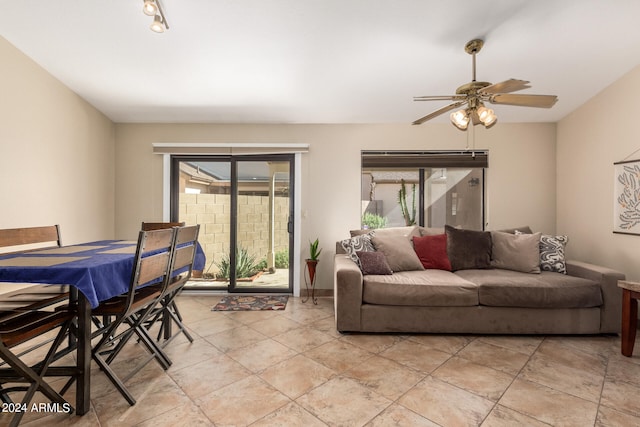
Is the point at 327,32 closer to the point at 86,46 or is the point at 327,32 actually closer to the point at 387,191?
the point at 86,46

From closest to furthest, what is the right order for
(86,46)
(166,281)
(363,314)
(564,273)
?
1. (166,281)
2. (86,46)
3. (363,314)
4. (564,273)

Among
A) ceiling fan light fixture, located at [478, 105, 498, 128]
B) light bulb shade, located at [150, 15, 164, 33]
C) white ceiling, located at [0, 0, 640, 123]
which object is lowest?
ceiling fan light fixture, located at [478, 105, 498, 128]

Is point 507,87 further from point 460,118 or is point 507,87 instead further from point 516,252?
point 516,252

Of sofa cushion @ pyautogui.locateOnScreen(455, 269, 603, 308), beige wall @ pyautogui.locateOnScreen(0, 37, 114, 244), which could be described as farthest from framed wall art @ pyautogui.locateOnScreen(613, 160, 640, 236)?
beige wall @ pyautogui.locateOnScreen(0, 37, 114, 244)

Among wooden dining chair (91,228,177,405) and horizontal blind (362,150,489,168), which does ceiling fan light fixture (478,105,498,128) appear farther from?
wooden dining chair (91,228,177,405)

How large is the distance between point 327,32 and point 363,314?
7.35 ft

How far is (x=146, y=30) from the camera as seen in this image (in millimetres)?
2115

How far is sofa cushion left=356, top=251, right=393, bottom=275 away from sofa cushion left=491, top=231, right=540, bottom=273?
1.20 metres

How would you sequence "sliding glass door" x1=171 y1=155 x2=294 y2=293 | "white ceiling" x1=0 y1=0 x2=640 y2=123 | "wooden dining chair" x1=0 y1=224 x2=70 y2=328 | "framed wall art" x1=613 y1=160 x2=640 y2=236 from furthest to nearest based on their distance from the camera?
"sliding glass door" x1=171 y1=155 x2=294 y2=293
"framed wall art" x1=613 y1=160 x2=640 y2=236
"white ceiling" x1=0 y1=0 x2=640 y2=123
"wooden dining chair" x1=0 y1=224 x2=70 y2=328

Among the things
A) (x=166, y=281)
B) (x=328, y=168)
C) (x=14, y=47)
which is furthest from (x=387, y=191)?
(x=14, y=47)

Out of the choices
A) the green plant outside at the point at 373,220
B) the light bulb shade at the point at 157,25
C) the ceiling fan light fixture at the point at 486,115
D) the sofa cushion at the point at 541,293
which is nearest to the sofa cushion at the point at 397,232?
the green plant outside at the point at 373,220

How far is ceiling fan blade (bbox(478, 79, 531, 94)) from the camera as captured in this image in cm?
170

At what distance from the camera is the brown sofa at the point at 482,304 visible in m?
2.39

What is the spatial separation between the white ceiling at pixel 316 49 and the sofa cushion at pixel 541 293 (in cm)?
184
